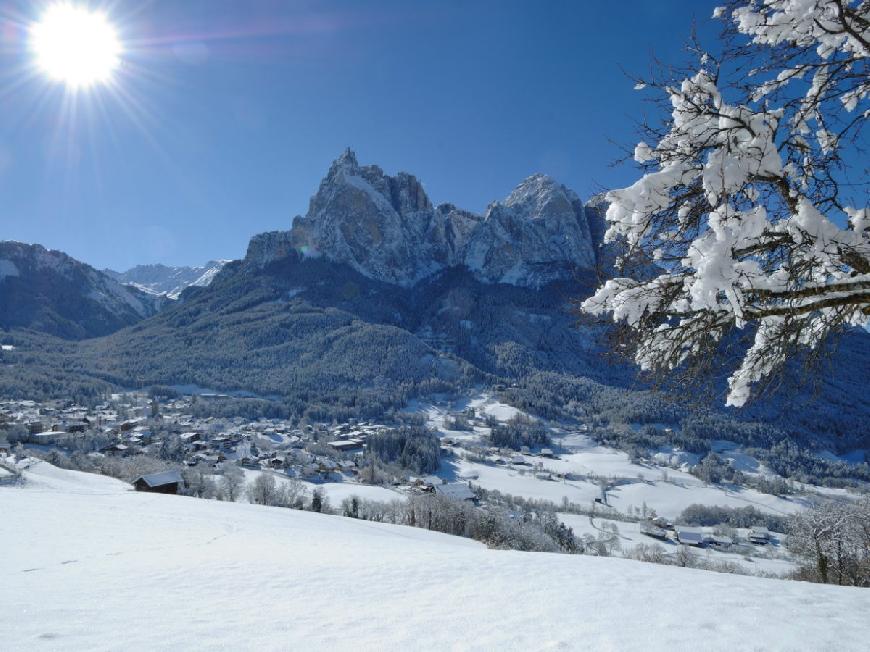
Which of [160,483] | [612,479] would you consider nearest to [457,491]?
[160,483]

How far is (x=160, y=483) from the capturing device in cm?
3052

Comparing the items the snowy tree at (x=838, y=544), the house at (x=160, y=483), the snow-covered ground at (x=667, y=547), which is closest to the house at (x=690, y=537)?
the snow-covered ground at (x=667, y=547)

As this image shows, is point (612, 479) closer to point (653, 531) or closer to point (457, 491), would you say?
point (653, 531)

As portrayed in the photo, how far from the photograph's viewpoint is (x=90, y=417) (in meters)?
80.5

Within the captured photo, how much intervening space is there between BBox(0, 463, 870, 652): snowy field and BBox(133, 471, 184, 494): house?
25.9m

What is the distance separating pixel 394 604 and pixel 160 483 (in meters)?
33.2

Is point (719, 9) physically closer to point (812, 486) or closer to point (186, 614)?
point (186, 614)

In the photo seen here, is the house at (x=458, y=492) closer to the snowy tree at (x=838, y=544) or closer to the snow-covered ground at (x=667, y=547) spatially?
the snow-covered ground at (x=667, y=547)

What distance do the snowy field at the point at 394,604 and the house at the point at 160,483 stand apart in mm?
25913

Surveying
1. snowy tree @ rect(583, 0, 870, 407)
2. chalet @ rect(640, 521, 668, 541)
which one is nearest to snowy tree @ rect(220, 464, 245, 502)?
snowy tree @ rect(583, 0, 870, 407)

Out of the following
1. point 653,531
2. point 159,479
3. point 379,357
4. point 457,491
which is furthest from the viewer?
point 379,357

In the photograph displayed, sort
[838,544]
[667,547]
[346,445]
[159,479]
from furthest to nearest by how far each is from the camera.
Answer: [346,445]
[667,547]
[159,479]
[838,544]

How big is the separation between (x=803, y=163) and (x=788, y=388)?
2587 mm

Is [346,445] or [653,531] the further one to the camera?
[346,445]
